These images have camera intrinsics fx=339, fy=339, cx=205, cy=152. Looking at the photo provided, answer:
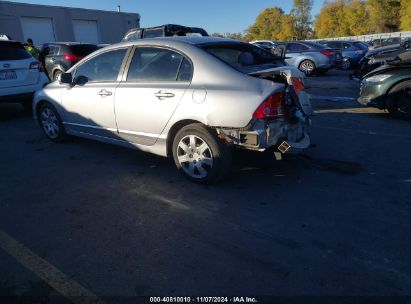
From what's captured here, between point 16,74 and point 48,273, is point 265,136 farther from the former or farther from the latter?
point 16,74

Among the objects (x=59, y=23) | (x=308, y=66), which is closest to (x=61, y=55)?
(x=308, y=66)

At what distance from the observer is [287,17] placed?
9675 cm

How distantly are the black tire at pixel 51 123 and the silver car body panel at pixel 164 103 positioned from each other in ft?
1.16

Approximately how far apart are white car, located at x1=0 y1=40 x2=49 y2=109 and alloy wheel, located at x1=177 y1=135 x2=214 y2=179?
523cm

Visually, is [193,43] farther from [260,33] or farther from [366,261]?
[260,33]

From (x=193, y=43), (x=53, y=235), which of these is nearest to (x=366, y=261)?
(x=53, y=235)

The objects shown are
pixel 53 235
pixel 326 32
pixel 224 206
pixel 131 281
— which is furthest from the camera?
pixel 326 32

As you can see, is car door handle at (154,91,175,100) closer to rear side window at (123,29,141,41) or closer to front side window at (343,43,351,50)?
rear side window at (123,29,141,41)

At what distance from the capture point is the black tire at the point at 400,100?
6480 mm

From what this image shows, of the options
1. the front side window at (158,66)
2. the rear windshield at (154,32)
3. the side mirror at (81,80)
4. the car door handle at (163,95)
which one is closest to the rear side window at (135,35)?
the rear windshield at (154,32)

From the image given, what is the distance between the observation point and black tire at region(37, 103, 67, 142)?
17.9 ft

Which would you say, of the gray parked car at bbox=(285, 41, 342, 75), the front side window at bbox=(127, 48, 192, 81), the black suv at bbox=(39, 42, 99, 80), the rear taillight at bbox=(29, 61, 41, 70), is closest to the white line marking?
the front side window at bbox=(127, 48, 192, 81)

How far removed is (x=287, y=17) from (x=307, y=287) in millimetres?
104813

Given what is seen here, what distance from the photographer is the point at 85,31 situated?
34.1 metres
